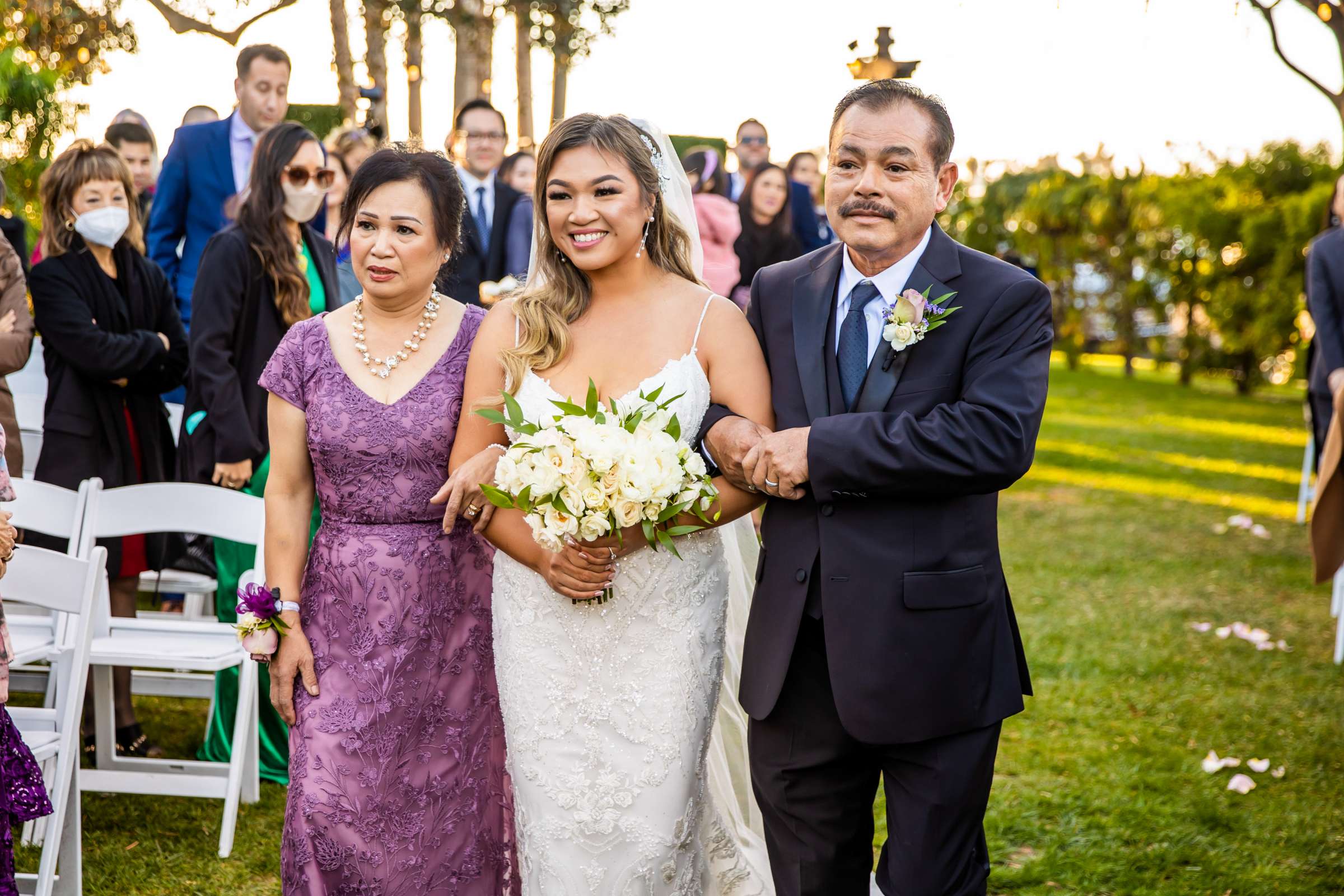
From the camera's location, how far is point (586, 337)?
142 inches

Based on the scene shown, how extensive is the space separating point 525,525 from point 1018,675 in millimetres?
1400

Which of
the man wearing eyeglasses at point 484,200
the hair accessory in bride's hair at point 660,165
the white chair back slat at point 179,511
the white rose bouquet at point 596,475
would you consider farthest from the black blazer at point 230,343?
the white rose bouquet at point 596,475

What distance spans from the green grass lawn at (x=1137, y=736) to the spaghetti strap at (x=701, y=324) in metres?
2.58

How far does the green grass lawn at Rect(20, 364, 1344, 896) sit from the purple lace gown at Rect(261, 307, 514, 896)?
1.25 m

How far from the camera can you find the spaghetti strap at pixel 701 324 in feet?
11.6

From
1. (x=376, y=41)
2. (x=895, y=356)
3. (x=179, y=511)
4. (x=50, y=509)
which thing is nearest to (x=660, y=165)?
(x=895, y=356)

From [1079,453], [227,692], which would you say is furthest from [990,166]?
[227,692]

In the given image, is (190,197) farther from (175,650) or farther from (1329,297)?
(1329,297)

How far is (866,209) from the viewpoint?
10.3 feet

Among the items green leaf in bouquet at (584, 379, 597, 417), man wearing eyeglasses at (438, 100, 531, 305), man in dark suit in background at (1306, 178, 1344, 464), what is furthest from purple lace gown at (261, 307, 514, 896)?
man in dark suit in background at (1306, 178, 1344, 464)

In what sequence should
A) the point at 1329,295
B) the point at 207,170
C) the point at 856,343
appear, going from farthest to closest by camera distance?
the point at 207,170, the point at 1329,295, the point at 856,343

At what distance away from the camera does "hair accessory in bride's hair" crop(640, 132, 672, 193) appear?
11.8ft

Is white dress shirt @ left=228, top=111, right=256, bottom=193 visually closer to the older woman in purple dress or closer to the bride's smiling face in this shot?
the older woman in purple dress

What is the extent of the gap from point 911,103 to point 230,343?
3.39 m
